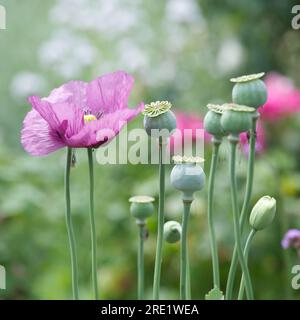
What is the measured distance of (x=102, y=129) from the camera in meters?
0.52

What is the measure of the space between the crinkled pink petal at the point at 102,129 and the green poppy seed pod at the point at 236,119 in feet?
0.24

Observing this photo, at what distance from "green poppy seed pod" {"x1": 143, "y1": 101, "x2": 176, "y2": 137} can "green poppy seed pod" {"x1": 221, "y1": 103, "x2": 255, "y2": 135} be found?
41 mm

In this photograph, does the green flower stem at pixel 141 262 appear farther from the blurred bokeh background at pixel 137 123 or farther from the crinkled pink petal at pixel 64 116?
the blurred bokeh background at pixel 137 123

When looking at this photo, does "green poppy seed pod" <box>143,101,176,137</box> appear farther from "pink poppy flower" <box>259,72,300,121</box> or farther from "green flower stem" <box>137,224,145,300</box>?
"pink poppy flower" <box>259,72,300,121</box>

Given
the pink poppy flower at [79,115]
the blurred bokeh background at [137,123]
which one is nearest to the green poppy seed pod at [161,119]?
the pink poppy flower at [79,115]

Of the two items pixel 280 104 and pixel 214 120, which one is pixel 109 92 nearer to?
pixel 214 120

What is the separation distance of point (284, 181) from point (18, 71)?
1622mm

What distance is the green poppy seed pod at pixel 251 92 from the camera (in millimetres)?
490

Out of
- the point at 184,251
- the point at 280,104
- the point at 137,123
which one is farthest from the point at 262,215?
the point at 137,123

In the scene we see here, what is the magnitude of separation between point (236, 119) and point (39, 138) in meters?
0.16

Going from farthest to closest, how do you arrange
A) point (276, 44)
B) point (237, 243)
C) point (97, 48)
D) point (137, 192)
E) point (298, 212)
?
point (276, 44) → point (97, 48) → point (137, 192) → point (298, 212) → point (237, 243)
